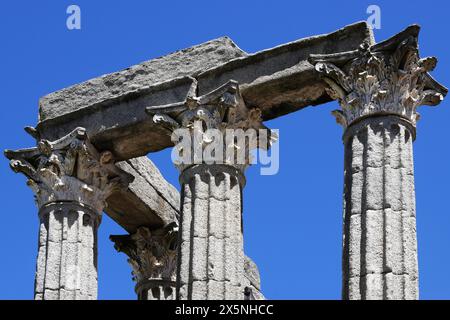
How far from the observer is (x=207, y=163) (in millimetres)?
37906

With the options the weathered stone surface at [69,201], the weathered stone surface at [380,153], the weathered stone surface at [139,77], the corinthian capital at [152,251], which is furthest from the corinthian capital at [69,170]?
the weathered stone surface at [380,153]

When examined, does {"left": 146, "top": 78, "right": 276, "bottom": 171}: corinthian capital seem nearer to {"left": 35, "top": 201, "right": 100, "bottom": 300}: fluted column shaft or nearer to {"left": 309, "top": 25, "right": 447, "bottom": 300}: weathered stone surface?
{"left": 309, "top": 25, "right": 447, "bottom": 300}: weathered stone surface

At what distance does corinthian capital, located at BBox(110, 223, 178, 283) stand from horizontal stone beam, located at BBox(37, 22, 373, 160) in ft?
8.46

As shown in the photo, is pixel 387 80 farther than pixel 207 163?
No

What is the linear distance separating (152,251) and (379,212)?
787cm

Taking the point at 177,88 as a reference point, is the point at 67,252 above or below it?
below

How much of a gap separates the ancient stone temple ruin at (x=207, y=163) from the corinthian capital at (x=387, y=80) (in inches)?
0.6

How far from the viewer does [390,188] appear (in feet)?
116

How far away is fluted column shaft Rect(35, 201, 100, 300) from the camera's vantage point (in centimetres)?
3850

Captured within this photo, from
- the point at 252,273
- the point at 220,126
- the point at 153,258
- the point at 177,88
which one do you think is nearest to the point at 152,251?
the point at 153,258

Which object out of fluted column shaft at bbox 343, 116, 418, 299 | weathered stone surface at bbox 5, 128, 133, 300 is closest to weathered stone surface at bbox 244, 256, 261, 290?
weathered stone surface at bbox 5, 128, 133, 300

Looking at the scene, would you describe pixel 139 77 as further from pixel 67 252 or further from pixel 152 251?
pixel 152 251
